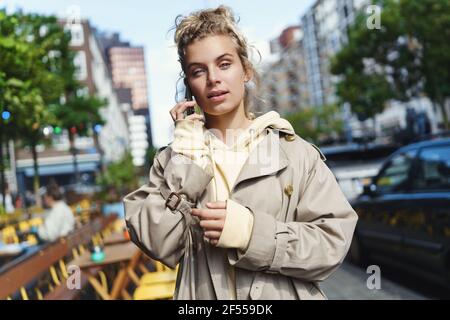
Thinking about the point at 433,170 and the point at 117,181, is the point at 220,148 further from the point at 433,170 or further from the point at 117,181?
the point at 117,181

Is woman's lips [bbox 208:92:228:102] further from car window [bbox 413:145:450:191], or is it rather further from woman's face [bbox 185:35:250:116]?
car window [bbox 413:145:450:191]

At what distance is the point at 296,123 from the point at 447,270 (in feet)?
210

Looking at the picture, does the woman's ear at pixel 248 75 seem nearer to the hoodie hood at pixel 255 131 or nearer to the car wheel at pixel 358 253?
the hoodie hood at pixel 255 131

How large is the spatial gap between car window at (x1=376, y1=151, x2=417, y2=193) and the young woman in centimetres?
493

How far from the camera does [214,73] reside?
1447mm

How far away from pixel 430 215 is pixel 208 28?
4.41 meters

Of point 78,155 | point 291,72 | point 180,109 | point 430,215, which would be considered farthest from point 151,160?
point 291,72

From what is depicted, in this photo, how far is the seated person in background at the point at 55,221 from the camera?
26.3 feet

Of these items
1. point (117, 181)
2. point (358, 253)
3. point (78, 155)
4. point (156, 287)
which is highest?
point (78, 155)

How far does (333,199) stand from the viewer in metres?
1.41

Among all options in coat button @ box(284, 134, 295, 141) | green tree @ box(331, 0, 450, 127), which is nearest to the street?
coat button @ box(284, 134, 295, 141)

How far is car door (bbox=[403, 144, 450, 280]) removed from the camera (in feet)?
16.6

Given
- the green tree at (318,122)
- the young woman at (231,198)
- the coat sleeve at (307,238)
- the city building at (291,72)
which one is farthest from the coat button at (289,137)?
the city building at (291,72)
